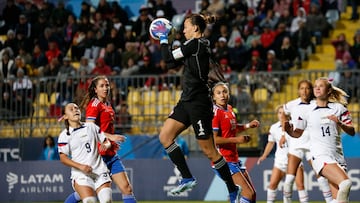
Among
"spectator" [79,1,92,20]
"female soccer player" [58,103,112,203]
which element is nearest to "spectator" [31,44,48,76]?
"spectator" [79,1,92,20]

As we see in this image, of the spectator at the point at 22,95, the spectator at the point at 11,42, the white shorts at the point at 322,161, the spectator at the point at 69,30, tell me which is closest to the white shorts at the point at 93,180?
the white shorts at the point at 322,161

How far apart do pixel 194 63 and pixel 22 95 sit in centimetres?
1171

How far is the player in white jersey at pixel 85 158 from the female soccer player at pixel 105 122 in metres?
0.38

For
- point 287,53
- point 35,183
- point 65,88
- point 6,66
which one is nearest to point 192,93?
point 35,183

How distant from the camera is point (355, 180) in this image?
1917 cm

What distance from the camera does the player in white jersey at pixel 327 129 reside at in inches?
489

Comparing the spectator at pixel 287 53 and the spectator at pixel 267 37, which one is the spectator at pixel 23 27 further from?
the spectator at pixel 287 53

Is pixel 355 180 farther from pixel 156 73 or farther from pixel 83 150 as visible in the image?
pixel 83 150

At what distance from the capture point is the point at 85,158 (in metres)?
12.3

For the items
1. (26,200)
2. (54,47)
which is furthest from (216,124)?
(54,47)

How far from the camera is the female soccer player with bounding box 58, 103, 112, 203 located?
1209 cm

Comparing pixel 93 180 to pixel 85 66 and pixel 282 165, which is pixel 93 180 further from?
pixel 85 66

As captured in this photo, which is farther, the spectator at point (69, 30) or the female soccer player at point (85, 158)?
the spectator at point (69, 30)

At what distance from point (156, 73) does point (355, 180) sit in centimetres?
630
